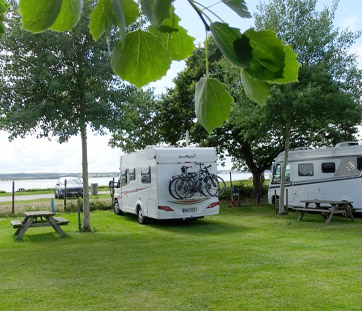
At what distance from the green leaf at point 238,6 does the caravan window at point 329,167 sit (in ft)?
49.1

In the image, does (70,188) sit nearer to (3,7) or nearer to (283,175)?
(283,175)

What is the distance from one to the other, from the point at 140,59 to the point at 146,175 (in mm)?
12623

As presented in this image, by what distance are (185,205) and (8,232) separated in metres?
5.31

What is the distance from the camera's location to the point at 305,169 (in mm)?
15484

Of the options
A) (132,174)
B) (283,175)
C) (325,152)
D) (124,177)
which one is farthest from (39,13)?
(283,175)

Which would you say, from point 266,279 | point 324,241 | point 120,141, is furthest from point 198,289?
point 120,141

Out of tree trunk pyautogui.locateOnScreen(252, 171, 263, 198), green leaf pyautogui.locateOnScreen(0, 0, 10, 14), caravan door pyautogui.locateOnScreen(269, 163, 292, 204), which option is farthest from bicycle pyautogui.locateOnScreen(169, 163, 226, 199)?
green leaf pyautogui.locateOnScreen(0, 0, 10, 14)

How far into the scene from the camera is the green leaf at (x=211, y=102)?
51 centimetres

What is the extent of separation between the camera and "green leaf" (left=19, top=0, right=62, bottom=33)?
371 mm

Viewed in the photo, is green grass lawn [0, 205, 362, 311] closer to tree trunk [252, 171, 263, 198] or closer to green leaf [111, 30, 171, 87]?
green leaf [111, 30, 171, 87]

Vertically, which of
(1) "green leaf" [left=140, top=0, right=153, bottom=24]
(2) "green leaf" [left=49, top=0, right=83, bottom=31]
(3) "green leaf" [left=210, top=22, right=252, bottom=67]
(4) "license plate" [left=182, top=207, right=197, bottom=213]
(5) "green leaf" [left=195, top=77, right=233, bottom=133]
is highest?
(2) "green leaf" [left=49, top=0, right=83, bottom=31]

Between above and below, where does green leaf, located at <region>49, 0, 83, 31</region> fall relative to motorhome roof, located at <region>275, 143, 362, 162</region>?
below

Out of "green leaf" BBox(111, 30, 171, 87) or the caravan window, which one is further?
the caravan window

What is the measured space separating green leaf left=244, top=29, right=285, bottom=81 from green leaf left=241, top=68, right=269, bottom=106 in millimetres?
30
